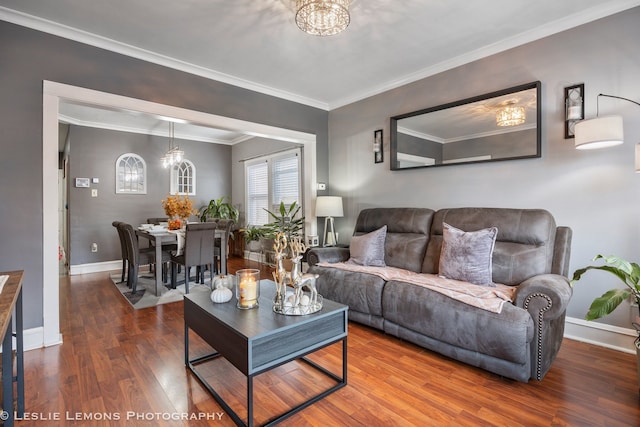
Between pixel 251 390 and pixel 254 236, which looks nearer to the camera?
pixel 251 390

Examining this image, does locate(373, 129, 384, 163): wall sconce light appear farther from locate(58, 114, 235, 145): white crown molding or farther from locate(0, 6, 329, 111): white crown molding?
locate(58, 114, 235, 145): white crown molding

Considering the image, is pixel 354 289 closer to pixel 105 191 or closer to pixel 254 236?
pixel 254 236

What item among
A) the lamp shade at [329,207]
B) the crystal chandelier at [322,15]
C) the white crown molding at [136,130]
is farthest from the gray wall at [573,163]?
the white crown molding at [136,130]

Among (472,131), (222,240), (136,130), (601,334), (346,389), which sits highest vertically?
(136,130)

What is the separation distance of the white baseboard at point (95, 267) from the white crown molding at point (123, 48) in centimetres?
387

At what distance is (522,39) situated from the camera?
280cm

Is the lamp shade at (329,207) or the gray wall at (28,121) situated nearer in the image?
the gray wall at (28,121)

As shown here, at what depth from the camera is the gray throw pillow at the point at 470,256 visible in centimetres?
250

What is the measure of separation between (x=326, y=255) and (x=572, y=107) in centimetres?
255

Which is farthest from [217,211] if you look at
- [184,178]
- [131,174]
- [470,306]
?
[470,306]

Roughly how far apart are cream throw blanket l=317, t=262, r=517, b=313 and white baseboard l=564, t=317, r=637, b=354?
27.2 inches

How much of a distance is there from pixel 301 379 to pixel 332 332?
0.44 m

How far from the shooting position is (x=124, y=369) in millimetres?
2135

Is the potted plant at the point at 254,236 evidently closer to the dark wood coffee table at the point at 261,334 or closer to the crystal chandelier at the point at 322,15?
the dark wood coffee table at the point at 261,334
